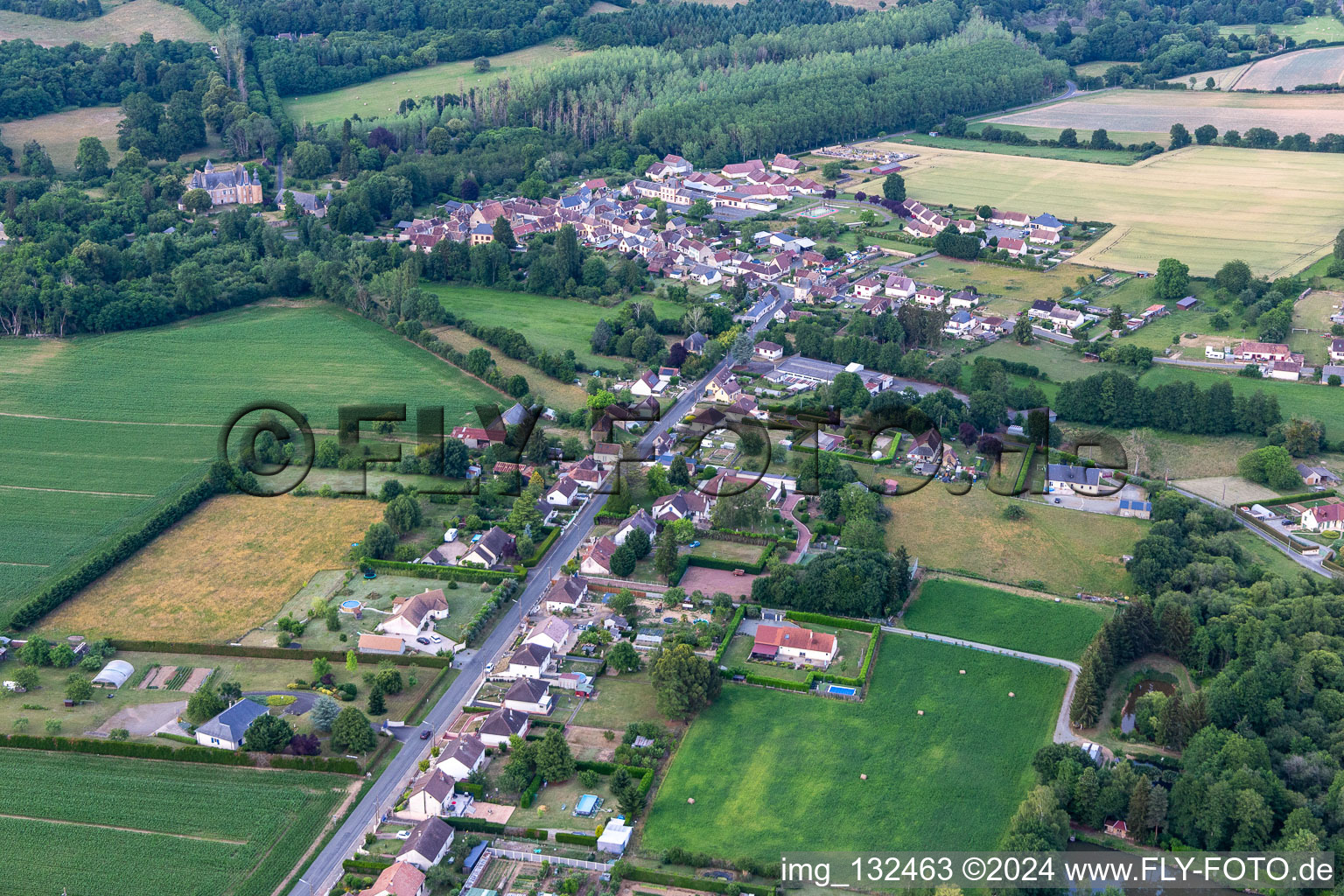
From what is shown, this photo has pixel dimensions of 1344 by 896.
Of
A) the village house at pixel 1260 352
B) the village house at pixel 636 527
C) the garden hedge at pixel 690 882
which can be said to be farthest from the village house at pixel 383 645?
the village house at pixel 1260 352

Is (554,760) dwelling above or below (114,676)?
below

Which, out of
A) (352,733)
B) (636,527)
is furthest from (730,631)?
(352,733)

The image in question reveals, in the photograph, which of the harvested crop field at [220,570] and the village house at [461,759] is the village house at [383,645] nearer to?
the harvested crop field at [220,570]

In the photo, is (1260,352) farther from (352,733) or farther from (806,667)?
(352,733)

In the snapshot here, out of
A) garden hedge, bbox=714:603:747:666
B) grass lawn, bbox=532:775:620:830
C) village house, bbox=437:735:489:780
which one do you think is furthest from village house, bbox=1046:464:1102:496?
village house, bbox=437:735:489:780

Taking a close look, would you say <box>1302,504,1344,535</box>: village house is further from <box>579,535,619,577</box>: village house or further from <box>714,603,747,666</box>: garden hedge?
<box>579,535,619,577</box>: village house

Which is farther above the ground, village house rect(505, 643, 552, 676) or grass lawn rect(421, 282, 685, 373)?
grass lawn rect(421, 282, 685, 373)
